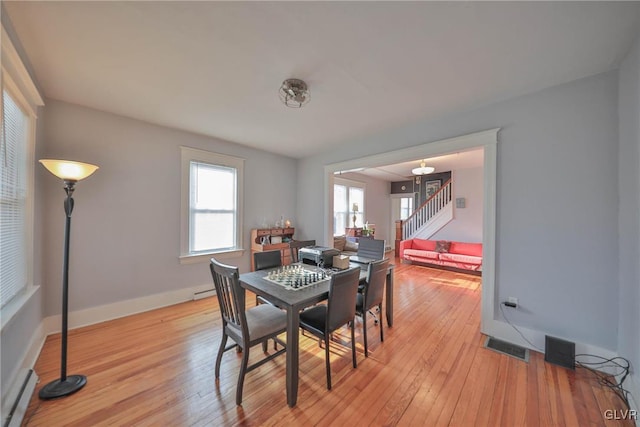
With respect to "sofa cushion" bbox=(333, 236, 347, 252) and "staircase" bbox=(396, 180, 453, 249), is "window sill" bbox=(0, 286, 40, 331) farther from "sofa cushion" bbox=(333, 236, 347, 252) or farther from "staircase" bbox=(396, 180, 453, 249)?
"staircase" bbox=(396, 180, 453, 249)

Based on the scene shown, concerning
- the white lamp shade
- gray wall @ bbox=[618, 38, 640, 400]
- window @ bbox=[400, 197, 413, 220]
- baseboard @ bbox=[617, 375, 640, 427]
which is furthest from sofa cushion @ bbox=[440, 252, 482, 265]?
the white lamp shade

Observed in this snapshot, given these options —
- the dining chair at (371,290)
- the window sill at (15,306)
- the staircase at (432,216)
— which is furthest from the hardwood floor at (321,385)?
the staircase at (432,216)

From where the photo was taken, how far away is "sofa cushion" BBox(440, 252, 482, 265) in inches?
192

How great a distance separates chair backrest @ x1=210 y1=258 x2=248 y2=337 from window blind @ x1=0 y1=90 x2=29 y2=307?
4.74ft

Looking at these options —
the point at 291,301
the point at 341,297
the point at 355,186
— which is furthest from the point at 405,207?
the point at 291,301

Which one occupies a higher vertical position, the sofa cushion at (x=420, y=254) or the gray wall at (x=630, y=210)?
the gray wall at (x=630, y=210)

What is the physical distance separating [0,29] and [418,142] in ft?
12.0

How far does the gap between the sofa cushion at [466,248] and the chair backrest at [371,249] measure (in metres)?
3.30

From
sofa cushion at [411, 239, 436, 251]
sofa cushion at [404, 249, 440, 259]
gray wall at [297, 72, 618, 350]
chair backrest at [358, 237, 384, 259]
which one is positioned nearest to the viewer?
gray wall at [297, 72, 618, 350]

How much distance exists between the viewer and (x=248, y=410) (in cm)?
156

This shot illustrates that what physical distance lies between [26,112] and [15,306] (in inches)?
64.5

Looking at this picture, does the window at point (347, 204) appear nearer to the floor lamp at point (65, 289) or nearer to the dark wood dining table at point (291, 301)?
the dark wood dining table at point (291, 301)

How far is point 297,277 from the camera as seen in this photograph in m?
2.17

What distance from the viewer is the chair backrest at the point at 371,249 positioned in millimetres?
3348
